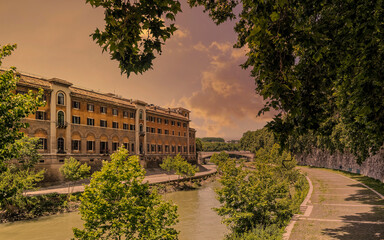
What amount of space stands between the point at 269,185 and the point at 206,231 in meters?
7.62

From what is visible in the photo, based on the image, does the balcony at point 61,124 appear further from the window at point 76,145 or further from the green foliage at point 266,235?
the green foliage at point 266,235

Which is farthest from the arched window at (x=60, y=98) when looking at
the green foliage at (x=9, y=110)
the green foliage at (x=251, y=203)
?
the green foliage at (x=251, y=203)

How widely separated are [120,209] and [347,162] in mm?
54784

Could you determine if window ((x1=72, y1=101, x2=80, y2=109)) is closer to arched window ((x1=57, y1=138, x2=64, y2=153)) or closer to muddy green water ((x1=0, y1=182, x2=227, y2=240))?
arched window ((x1=57, y1=138, x2=64, y2=153))

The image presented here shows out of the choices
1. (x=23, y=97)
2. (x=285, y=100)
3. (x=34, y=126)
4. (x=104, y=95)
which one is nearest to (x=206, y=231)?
(x=23, y=97)

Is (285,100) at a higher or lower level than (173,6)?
lower

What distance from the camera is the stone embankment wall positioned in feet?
114

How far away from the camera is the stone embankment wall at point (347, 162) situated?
3478cm

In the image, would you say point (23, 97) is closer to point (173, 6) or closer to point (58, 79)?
point (173, 6)

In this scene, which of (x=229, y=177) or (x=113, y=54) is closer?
(x=113, y=54)

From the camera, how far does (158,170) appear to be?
61.4m

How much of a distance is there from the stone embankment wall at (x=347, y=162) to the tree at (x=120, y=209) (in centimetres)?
2980

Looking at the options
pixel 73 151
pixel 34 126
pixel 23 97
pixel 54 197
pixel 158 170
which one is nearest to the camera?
pixel 23 97

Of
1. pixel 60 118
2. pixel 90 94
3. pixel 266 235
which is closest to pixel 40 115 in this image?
pixel 60 118
